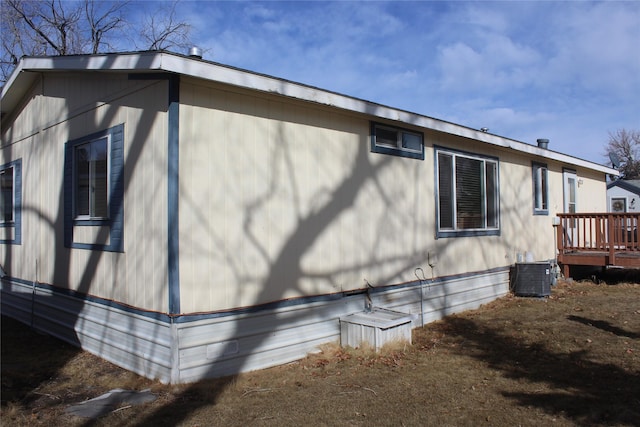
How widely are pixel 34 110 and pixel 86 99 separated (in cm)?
218

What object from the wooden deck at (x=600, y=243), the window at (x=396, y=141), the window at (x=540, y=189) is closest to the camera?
the window at (x=396, y=141)

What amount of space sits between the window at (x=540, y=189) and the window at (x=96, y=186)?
8.60 metres

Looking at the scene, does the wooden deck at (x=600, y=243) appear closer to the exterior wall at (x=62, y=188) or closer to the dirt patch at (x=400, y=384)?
the dirt patch at (x=400, y=384)

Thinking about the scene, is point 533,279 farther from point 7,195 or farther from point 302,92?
point 7,195

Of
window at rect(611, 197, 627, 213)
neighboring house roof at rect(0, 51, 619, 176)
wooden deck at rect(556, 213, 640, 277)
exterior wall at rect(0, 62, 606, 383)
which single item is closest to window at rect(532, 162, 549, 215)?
wooden deck at rect(556, 213, 640, 277)

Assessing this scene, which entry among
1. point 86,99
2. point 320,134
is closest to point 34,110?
point 86,99

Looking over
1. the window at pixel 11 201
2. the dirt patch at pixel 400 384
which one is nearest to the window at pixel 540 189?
the dirt patch at pixel 400 384

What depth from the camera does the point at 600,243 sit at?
11062 millimetres

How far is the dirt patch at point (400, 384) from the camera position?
4.06 meters

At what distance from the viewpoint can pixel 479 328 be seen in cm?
727

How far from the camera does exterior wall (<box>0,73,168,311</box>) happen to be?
507 centimetres

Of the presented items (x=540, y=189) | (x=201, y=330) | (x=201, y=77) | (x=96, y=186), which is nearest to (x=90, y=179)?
(x=96, y=186)

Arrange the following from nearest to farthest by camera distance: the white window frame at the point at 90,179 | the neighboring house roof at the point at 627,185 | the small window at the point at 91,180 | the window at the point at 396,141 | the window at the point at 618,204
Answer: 1. the white window frame at the point at 90,179
2. the small window at the point at 91,180
3. the window at the point at 396,141
4. the neighboring house roof at the point at 627,185
5. the window at the point at 618,204

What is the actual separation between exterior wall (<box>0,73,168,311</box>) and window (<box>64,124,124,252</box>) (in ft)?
0.35
